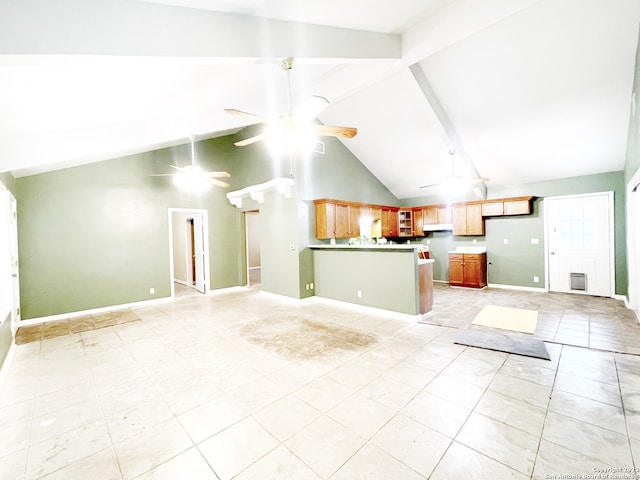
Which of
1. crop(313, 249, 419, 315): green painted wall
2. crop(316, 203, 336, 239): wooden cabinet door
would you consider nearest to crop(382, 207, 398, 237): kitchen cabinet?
crop(316, 203, 336, 239): wooden cabinet door

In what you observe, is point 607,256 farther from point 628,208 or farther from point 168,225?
point 168,225

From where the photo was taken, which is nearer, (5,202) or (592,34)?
(592,34)

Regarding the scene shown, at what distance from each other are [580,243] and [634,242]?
1779 millimetres

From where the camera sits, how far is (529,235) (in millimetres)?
6523

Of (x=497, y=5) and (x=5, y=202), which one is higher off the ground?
(x=497, y=5)

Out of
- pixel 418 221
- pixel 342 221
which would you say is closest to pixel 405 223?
pixel 418 221

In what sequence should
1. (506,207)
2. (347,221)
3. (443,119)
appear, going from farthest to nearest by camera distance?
(506,207)
(347,221)
(443,119)

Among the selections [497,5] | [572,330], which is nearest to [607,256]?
[572,330]

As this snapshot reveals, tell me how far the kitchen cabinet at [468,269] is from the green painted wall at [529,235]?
0.32m

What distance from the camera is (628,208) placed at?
465 cm

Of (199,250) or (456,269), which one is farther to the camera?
(199,250)

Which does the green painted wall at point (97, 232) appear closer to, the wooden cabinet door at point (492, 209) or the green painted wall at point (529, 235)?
the wooden cabinet door at point (492, 209)

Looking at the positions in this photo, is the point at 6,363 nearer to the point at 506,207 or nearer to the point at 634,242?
the point at 634,242

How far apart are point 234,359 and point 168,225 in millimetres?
4445
